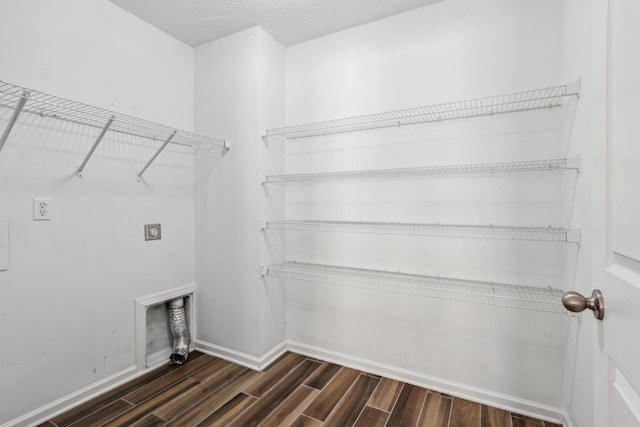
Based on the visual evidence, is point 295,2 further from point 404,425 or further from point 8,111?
point 404,425

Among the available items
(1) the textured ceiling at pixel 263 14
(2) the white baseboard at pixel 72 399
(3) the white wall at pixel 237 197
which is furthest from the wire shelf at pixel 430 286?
(1) the textured ceiling at pixel 263 14

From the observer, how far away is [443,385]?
1.84 m

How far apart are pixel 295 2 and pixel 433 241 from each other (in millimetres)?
1725

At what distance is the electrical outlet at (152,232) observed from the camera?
6.81ft

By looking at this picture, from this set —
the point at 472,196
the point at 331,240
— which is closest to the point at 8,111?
the point at 331,240

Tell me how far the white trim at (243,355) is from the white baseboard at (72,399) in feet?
1.59

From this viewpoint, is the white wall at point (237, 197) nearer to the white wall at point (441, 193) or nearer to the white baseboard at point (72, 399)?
the white wall at point (441, 193)

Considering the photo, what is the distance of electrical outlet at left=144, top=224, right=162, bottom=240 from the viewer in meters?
2.08

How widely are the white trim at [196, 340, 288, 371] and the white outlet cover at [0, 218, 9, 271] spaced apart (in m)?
1.32

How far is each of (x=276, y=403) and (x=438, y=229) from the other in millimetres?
1400

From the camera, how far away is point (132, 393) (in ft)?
5.99

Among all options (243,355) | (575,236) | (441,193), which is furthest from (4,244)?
(575,236)

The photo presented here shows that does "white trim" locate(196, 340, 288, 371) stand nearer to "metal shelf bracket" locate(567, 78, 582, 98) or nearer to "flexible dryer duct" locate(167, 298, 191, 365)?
"flexible dryer duct" locate(167, 298, 191, 365)

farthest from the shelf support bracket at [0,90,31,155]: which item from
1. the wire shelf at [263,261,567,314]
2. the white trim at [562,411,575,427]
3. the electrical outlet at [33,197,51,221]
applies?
the white trim at [562,411,575,427]
